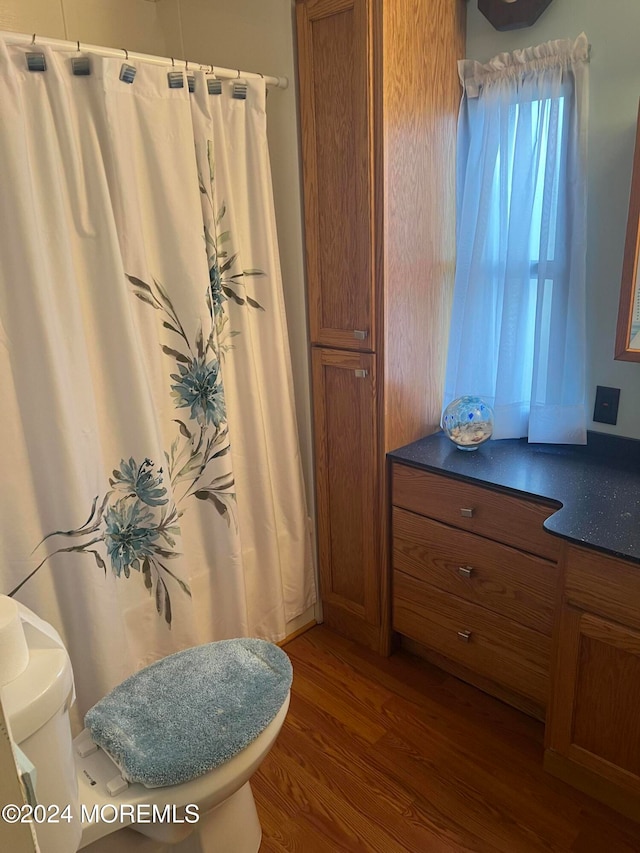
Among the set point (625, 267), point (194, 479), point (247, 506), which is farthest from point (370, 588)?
point (625, 267)

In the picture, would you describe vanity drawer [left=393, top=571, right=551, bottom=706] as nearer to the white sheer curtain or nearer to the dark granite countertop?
the dark granite countertop

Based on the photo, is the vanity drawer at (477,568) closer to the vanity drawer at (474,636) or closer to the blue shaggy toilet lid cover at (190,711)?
the vanity drawer at (474,636)

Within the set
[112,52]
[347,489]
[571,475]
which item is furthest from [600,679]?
[112,52]

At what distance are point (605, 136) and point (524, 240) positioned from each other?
0.34 metres

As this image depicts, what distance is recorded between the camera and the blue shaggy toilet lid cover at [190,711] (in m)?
1.30

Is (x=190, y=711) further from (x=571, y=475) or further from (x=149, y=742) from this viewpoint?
(x=571, y=475)

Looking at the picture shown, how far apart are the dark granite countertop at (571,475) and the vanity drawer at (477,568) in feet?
0.61

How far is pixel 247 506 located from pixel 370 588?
52 cm

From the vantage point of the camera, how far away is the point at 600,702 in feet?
4.93

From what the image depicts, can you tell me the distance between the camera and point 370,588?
215 cm

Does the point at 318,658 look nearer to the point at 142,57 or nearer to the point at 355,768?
the point at 355,768

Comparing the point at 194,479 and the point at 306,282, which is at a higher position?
the point at 306,282

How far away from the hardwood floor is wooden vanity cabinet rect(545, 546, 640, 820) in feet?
0.42
